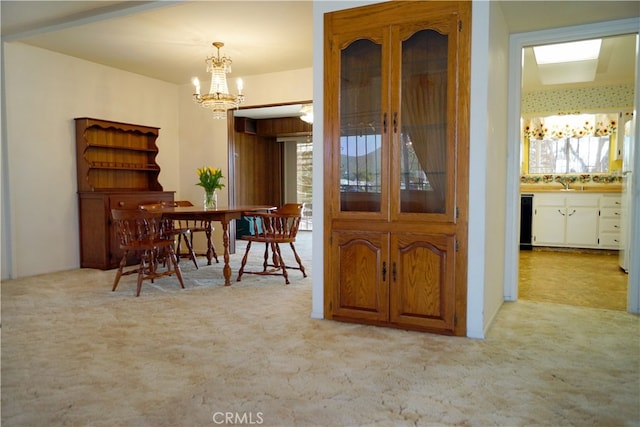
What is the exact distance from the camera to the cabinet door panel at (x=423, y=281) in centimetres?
293

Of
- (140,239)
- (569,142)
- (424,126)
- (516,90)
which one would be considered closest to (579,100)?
(569,142)

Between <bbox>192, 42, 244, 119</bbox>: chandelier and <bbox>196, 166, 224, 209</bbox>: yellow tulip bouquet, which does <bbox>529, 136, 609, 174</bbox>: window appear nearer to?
<bbox>192, 42, 244, 119</bbox>: chandelier

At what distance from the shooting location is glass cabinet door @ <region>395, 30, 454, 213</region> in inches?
115

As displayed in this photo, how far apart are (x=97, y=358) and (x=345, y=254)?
1.68 m

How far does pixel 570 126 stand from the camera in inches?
290

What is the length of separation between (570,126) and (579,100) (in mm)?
464

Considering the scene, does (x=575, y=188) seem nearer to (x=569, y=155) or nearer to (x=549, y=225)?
(x=569, y=155)

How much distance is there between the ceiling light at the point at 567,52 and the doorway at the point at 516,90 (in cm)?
116

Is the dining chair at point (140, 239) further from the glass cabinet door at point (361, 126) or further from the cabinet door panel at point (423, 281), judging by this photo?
the cabinet door panel at point (423, 281)

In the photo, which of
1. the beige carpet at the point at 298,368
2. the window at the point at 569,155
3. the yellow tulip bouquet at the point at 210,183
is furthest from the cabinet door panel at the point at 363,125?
the window at the point at 569,155

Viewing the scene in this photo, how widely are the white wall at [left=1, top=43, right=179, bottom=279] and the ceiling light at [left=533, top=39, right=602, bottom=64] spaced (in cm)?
525

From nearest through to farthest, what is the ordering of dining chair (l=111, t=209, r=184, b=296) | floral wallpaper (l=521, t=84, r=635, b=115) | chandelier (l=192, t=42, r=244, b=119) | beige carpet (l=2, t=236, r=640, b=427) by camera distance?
beige carpet (l=2, t=236, r=640, b=427) < dining chair (l=111, t=209, r=184, b=296) < chandelier (l=192, t=42, r=244, b=119) < floral wallpaper (l=521, t=84, r=635, b=115)

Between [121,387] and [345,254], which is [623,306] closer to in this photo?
[345,254]

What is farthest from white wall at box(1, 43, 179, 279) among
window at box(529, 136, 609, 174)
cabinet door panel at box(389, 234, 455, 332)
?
window at box(529, 136, 609, 174)
